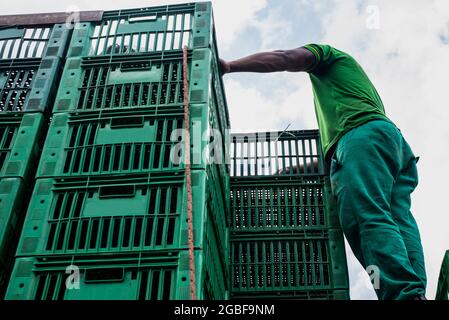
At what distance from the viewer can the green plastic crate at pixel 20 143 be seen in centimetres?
441

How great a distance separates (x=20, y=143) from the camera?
454 centimetres

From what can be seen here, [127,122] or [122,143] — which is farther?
[127,122]

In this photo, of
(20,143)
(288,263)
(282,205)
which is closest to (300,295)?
(288,263)

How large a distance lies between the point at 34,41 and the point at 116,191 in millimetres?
1997

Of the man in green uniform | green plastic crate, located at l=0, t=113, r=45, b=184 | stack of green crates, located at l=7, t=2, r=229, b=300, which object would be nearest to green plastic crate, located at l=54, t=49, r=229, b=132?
stack of green crates, located at l=7, t=2, r=229, b=300

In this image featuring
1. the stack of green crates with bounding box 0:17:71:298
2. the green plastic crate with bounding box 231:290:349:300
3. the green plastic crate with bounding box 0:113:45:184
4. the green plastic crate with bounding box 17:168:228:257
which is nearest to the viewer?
the green plastic crate with bounding box 17:168:228:257

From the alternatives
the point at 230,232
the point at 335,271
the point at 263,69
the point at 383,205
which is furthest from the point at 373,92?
the point at 230,232

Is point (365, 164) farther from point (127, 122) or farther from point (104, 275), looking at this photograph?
point (127, 122)

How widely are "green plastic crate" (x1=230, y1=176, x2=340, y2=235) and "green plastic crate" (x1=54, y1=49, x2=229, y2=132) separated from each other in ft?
4.16

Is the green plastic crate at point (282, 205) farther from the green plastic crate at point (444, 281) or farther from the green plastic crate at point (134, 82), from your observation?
the green plastic crate at point (444, 281)

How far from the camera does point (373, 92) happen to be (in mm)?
4191

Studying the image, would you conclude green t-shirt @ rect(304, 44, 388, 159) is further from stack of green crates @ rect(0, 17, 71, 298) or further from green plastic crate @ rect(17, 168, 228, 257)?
stack of green crates @ rect(0, 17, 71, 298)

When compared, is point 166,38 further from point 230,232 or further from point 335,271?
point 335,271

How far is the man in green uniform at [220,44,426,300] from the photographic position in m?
3.07
